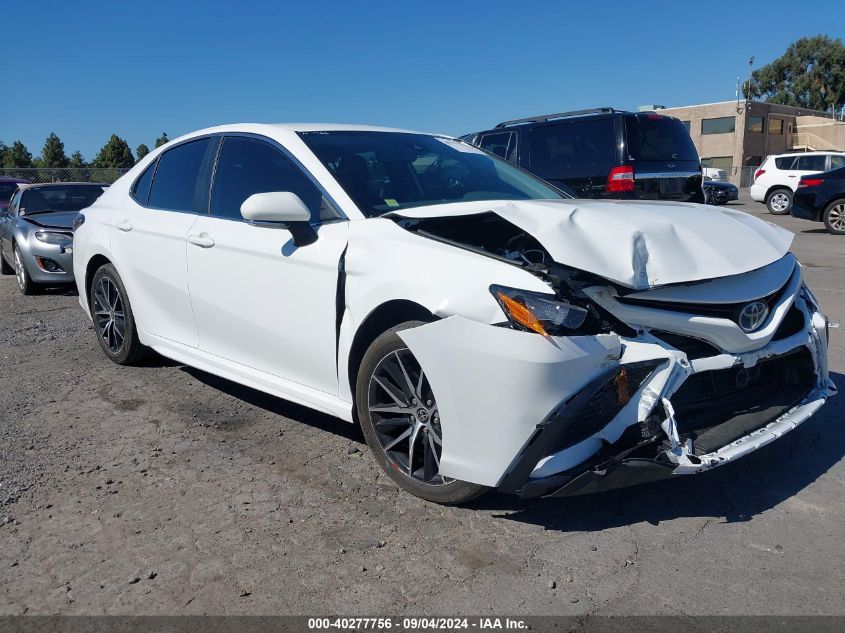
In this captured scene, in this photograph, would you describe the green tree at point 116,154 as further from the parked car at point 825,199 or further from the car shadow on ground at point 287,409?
the car shadow on ground at point 287,409

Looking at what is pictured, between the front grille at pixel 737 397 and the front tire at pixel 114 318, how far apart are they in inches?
149

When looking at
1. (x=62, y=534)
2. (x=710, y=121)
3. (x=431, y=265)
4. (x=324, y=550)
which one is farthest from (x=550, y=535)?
(x=710, y=121)

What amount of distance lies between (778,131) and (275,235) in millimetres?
57270

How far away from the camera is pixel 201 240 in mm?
4320

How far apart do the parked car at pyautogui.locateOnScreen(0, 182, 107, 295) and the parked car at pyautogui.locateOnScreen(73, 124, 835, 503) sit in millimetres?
5660

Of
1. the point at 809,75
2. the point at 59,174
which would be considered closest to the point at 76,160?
the point at 59,174

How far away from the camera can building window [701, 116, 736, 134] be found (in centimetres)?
5069

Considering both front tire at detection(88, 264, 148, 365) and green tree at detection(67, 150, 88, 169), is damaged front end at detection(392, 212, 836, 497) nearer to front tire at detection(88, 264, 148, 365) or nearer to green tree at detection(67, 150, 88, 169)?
front tire at detection(88, 264, 148, 365)

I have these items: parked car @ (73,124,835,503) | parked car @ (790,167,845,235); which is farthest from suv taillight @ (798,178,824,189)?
parked car @ (73,124,835,503)

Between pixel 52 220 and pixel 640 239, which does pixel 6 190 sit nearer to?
pixel 52 220

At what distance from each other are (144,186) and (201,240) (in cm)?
124

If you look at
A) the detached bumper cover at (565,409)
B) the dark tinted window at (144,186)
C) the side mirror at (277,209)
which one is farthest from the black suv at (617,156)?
the detached bumper cover at (565,409)

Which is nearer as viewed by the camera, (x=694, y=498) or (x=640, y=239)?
(x=640, y=239)

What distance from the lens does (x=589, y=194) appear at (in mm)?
9836
